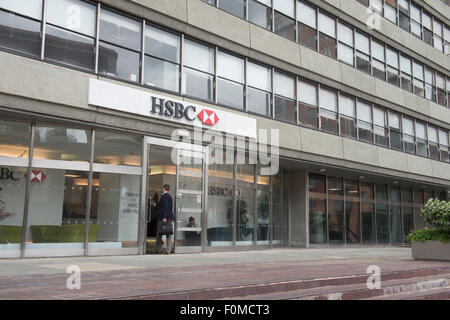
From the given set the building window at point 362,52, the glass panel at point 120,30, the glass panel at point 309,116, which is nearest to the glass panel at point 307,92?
the glass panel at point 309,116

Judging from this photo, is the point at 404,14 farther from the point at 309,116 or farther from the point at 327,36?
the point at 309,116

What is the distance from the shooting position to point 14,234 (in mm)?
11023

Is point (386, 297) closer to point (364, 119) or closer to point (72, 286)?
point (72, 286)

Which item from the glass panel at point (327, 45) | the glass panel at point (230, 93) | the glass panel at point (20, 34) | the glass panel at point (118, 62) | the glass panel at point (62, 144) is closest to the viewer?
the glass panel at point (20, 34)

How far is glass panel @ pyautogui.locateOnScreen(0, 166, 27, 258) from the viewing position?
35.8ft

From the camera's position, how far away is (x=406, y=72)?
81.7 ft

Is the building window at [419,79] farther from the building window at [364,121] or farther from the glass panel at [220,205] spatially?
the glass panel at [220,205]

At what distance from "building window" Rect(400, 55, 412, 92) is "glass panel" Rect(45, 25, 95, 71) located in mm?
17745

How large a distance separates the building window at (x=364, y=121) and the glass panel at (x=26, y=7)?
571 inches

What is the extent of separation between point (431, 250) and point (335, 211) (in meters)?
8.90

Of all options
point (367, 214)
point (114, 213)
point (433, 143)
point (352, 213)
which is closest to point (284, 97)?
point (352, 213)

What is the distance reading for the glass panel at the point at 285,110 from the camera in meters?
17.5

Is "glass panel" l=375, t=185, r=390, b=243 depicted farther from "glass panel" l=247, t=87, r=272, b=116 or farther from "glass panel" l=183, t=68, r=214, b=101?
"glass panel" l=183, t=68, r=214, b=101

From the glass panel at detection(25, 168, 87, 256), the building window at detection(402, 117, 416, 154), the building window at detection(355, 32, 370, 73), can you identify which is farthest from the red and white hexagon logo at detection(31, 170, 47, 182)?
the building window at detection(402, 117, 416, 154)
